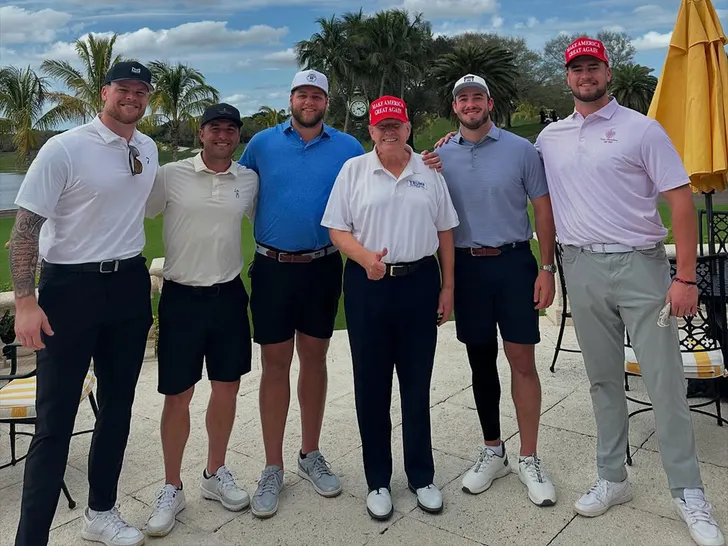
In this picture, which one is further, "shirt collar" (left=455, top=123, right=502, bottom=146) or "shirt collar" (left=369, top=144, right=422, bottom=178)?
"shirt collar" (left=455, top=123, right=502, bottom=146)

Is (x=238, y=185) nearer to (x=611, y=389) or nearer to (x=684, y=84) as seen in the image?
(x=611, y=389)

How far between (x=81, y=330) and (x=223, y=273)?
0.64 m

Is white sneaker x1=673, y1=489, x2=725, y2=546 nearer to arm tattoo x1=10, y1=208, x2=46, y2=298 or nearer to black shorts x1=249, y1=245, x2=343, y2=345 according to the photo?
black shorts x1=249, y1=245, x2=343, y2=345

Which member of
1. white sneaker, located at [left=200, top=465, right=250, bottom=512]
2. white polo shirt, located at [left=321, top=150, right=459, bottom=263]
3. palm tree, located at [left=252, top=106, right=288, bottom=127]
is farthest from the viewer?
palm tree, located at [left=252, top=106, right=288, bottom=127]

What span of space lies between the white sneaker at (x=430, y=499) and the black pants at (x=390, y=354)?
0.03 metres

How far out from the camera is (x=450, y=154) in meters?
3.04

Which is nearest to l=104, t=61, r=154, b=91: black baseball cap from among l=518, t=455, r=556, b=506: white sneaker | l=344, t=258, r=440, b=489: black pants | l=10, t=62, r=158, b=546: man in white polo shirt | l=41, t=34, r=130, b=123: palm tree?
l=10, t=62, r=158, b=546: man in white polo shirt

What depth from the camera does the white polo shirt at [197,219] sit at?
9.08ft

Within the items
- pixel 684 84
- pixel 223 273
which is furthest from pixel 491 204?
pixel 684 84

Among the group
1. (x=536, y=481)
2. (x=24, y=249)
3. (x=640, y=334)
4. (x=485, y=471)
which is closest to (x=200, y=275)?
(x=24, y=249)

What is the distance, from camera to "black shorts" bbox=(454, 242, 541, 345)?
2.94 metres

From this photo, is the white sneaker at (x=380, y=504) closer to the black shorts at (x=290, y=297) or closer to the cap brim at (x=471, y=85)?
the black shorts at (x=290, y=297)

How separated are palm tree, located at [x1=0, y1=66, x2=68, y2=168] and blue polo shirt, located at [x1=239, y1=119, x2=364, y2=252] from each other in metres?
24.1

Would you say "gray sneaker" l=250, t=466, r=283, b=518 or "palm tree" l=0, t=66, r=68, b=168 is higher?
"palm tree" l=0, t=66, r=68, b=168
